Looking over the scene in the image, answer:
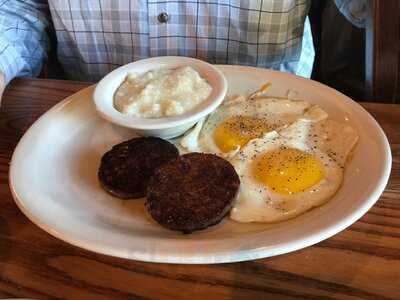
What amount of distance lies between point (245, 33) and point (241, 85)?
0.80ft

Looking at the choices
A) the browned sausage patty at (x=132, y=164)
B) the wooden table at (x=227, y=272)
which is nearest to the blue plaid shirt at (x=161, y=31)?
the browned sausage patty at (x=132, y=164)

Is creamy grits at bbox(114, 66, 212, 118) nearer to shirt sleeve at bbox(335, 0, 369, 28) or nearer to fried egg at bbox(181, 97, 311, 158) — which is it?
fried egg at bbox(181, 97, 311, 158)

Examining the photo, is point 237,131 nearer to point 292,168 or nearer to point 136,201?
point 292,168

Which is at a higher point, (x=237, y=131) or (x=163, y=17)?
(x=163, y=17)

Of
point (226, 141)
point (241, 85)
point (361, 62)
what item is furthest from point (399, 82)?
point (361, 62)

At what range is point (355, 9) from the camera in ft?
4.70

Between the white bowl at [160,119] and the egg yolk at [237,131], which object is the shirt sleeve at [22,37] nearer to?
the white bowl at [160,119]

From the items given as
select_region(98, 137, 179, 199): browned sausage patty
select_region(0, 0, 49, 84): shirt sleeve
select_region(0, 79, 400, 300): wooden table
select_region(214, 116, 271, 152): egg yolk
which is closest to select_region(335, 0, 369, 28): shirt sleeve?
select_region(214, 116, 271, 152): egg yolk

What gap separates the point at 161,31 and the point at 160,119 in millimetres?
526

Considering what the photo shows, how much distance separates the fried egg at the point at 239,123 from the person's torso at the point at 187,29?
30 centimetres

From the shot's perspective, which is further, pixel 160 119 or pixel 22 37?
pixel 22 37

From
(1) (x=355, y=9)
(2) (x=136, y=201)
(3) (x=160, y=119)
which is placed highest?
(1) (x=355, y=9)

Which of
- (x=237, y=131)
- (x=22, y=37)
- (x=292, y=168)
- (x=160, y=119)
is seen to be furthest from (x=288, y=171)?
(x=22, y=37)

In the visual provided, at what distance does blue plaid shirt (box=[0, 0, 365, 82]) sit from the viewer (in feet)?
4.82
